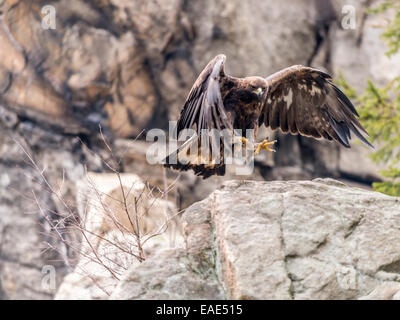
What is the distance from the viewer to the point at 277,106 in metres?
5.11

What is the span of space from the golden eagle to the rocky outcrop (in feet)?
2.04

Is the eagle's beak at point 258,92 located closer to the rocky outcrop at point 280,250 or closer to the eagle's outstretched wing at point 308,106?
the eagle's outstretched wing at point 308,106

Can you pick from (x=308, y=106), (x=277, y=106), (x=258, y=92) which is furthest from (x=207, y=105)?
(x=308, y=106)

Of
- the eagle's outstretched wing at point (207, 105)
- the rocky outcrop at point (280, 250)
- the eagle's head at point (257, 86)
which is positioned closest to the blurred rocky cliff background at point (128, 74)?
the eagle's head at point (257, 86)

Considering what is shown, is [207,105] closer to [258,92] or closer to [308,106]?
[258,92]

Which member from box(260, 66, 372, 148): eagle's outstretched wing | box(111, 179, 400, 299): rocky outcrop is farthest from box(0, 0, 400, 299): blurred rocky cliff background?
box(111, 179, 400, 299): rocky outcrop

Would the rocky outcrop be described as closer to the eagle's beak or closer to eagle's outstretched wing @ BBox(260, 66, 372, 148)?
the eagle's beak

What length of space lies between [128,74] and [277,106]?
5.40 metres

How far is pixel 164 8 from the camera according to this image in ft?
32.0

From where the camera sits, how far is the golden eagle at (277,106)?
415 cm
